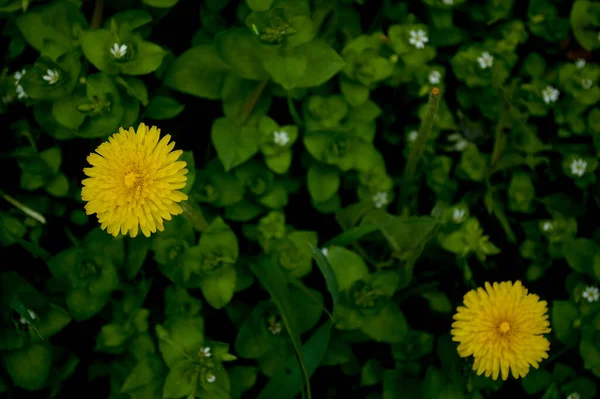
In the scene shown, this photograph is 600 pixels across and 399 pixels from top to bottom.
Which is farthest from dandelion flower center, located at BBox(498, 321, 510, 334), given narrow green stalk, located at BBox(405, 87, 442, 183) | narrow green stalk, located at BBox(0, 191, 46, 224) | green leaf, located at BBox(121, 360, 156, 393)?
narrow green stalk, located at BBox(0, 191, 46, 224)

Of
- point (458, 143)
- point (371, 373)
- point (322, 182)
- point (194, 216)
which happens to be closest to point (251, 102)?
point (322, 182)

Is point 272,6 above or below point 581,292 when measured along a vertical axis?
above

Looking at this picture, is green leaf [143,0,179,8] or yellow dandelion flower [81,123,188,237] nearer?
yellow dandelion flower [81,123,188,237]

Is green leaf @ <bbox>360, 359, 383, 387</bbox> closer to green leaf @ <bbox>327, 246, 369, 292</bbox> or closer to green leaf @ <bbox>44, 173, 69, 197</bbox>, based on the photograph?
green leaf @ <bbox>327, 246, 369, 292</bbox>

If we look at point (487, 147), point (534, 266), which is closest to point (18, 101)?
point (487, 147)

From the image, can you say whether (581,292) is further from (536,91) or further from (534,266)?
(536,91)

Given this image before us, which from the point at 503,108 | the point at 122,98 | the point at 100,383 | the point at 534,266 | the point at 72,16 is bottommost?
the point at 100,383
